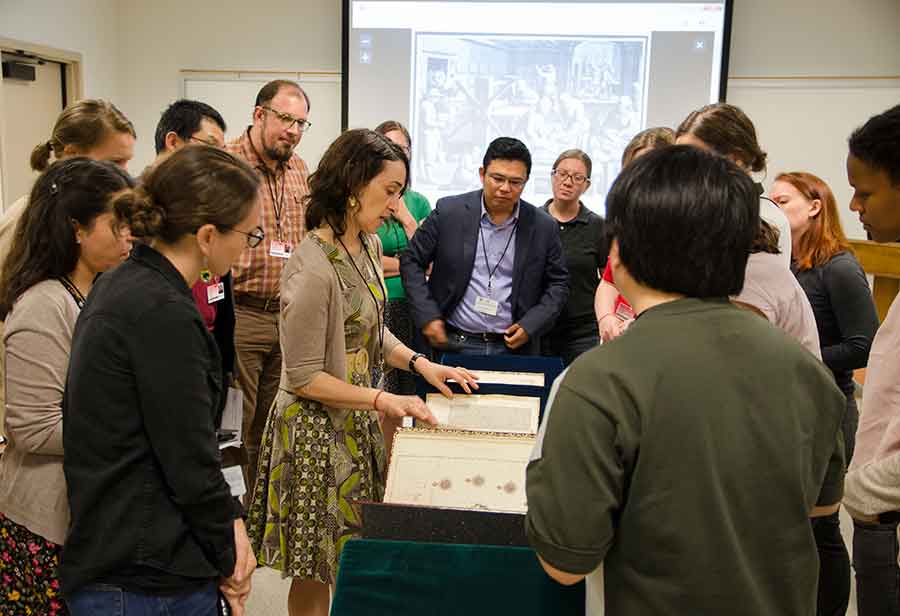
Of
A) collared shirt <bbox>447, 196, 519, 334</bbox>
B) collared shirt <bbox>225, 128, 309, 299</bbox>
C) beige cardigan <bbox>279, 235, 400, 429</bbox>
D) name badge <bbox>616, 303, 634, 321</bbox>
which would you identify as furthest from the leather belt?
collared shirt <bbox>225, 128, 309, 299</bbox>

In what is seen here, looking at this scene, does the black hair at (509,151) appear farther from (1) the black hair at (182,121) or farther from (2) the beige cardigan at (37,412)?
(2) the beige cardigan at (37,412)

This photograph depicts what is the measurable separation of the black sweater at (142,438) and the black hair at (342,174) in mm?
625

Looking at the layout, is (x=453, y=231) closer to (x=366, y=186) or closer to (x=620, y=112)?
(x=366, y=186)

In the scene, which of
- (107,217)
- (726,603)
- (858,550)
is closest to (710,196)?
(726,603)

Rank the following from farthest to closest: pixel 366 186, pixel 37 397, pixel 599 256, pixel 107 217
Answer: pixel 599 256 → pixel 366 186 → pixel 107 217 → pixel 37 397

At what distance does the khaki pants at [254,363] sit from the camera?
2.84m

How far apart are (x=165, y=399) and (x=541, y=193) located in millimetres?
4478

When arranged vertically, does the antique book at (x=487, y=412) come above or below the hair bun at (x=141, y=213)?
below

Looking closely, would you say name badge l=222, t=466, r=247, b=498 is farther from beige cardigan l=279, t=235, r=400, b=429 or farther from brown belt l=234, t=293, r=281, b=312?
brown belt l=234, t=293, r=281, b=312

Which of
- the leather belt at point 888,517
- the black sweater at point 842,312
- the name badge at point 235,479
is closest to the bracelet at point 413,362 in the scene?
the name badge at point 235,479

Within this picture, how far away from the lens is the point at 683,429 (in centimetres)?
81

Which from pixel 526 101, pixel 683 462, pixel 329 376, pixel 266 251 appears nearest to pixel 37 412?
pixel 329 376

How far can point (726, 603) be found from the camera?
86 cm

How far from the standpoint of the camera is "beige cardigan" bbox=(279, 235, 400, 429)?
1.61m
